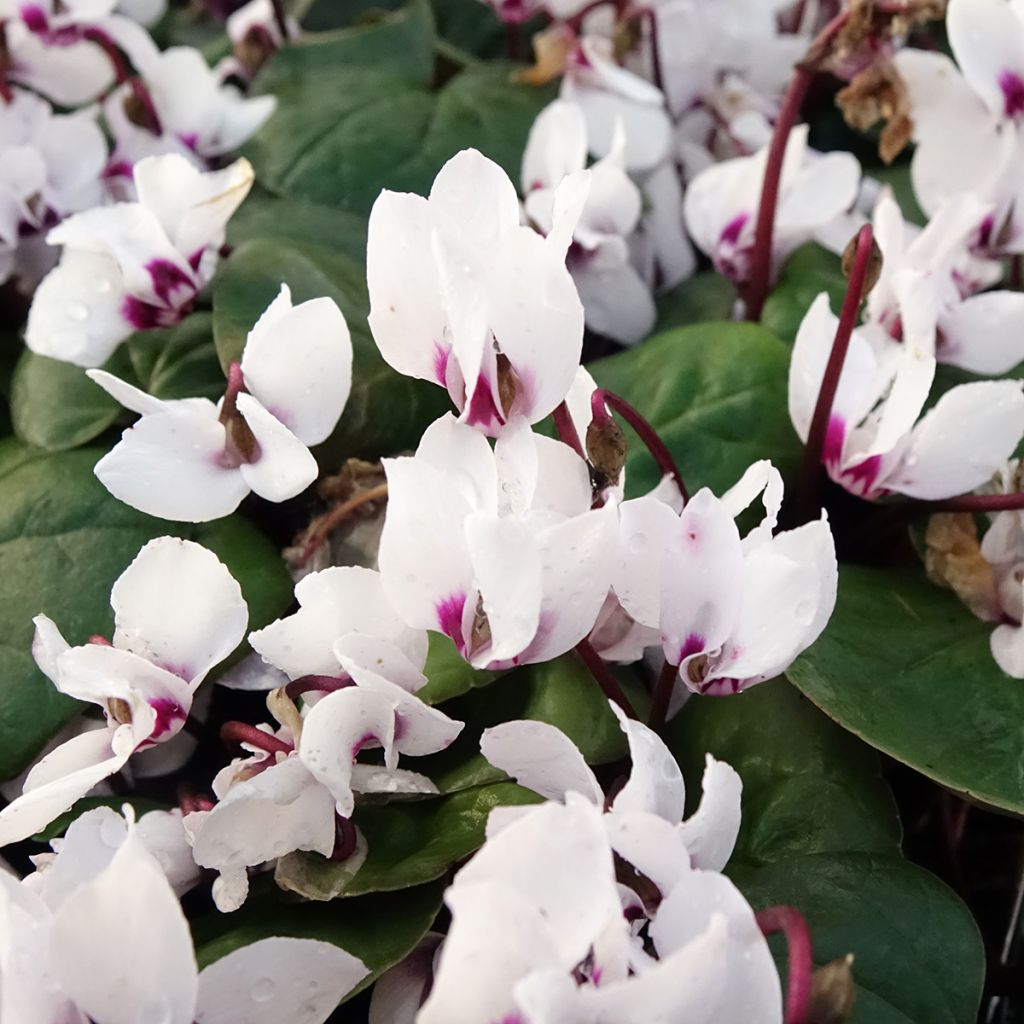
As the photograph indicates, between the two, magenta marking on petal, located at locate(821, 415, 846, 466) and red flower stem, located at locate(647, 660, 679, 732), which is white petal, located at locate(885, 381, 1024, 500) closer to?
magenta marking on petal, located at locate(821, 415, 846, 466)

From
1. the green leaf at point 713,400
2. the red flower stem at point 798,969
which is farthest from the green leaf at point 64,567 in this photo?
the red flower stem at point 798,969

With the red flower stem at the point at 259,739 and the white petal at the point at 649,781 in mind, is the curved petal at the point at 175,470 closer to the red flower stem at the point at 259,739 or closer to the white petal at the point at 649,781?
the red flower stem at the point at 259,739

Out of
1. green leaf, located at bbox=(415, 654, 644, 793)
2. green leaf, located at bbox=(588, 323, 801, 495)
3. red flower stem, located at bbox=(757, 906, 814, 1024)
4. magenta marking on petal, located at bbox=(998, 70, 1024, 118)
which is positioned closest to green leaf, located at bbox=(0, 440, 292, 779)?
green leaf, located at bbox=(415, 654, 644, 793)

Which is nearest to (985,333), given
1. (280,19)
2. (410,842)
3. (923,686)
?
(923,686)

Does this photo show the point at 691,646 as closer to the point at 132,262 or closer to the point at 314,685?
the point at 314,685

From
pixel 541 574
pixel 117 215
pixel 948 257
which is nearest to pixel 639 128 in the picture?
pixel 948 257

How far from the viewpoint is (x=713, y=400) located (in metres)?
0.74

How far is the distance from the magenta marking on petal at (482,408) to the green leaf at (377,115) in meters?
0.48

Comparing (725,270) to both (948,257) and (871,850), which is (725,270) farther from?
(871,850)

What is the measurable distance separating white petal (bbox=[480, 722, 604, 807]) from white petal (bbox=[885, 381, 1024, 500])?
27 centimetres

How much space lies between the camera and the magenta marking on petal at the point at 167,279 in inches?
28.4

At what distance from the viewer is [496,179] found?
508mm

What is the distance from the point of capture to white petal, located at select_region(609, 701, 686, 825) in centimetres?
44

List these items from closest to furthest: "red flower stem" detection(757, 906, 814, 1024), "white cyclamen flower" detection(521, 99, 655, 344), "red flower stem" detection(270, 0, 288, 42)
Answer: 1. "red flower stem" detection(757, 906, 814, 1024)
2. "white cyclamen flower" detection(521, 99, 655, 344)
3. "red flower stem" detection(270, 0, 288, 42)
